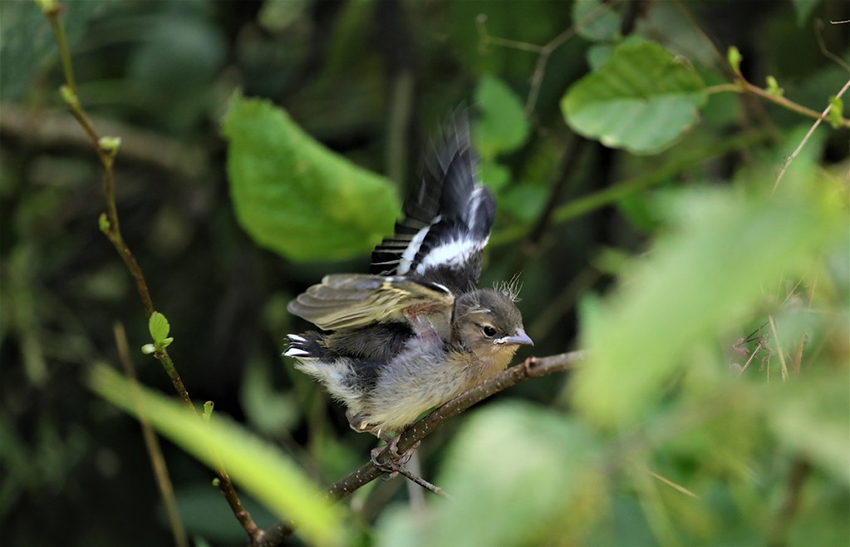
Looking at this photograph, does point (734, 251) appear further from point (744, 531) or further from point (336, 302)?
point (336, 302)

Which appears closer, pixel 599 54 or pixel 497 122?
pixel 599 54

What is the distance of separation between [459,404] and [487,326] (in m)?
1.01

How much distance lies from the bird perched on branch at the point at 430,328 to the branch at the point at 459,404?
0.49 metres

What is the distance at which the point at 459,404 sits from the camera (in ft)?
4.51

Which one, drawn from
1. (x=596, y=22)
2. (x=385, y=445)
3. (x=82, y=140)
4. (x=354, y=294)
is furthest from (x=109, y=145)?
(x=82, y=140)

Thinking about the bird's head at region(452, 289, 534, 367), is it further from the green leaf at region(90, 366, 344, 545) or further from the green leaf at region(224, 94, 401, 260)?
the green leaf at region(90, 366, 344, 545)

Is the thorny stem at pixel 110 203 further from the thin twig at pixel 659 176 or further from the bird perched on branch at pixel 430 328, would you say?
the thin twig at pixel 659 176

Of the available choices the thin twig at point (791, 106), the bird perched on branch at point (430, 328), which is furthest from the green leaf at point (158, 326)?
the thin twig at point (791, 106)

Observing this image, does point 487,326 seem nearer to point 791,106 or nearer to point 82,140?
point 791,106

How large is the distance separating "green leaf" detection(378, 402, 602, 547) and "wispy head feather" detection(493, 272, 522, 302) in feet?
5.97

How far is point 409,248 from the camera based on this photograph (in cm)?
253

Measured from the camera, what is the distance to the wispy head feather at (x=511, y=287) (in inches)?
101

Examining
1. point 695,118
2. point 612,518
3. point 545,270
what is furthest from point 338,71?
point 612,518

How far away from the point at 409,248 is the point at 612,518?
67.8 inches
